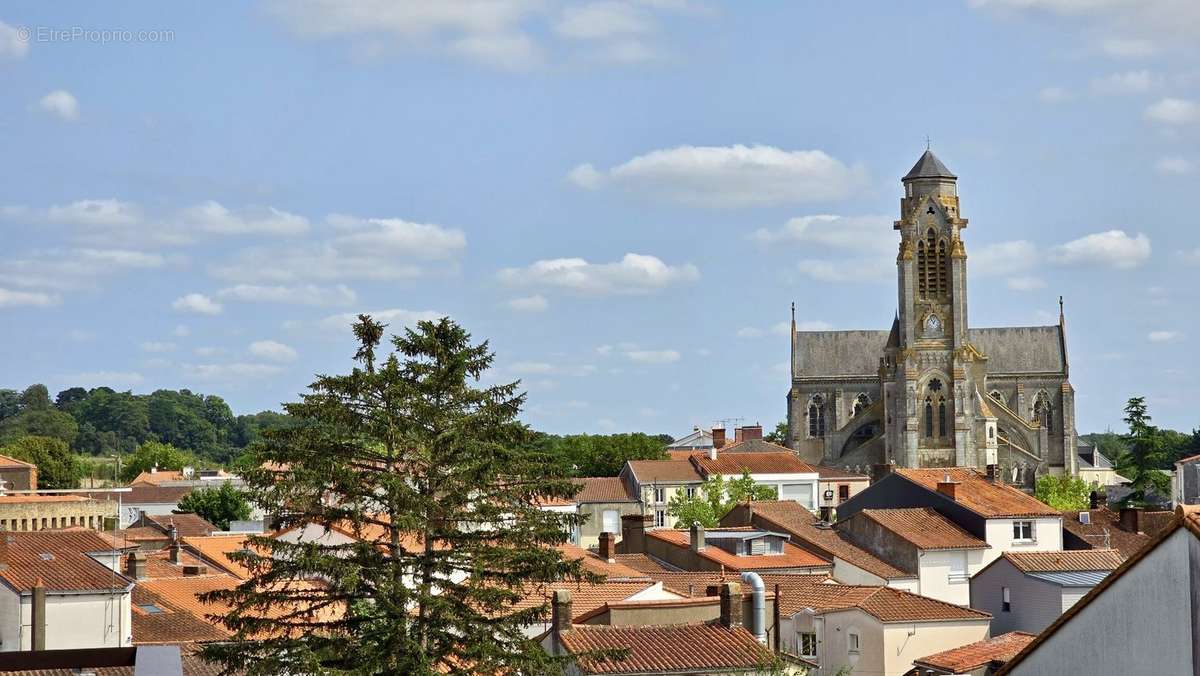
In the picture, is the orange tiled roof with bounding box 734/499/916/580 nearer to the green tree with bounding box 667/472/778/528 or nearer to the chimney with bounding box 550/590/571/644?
the green tree with bounding box 667/472/778/528

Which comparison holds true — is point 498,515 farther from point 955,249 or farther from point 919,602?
point 955,249

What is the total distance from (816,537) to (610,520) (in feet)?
156

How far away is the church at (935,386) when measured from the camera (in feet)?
453

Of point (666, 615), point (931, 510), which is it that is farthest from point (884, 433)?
point (666, 615)

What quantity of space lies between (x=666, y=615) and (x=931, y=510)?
2788cm

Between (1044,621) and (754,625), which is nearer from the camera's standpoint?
(754,625)

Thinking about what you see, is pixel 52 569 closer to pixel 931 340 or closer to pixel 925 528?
pixel 925 528

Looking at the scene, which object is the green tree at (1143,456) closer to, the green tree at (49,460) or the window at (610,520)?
the window at (610,520)

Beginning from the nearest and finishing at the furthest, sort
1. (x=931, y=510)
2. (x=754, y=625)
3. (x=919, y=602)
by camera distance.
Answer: (x=754, y=625)
(x=919, y=602)
(x=931, y=510)

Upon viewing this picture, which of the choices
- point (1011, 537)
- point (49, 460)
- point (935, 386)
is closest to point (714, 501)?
point (1011, 537)

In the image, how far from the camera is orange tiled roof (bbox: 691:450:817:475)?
4569 inches

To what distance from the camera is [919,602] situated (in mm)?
43438

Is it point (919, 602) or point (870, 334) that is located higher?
point (870, 334)

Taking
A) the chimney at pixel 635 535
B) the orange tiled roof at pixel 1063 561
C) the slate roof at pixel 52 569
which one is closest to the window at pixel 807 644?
the orange tiled roof at pixel 1063 561
